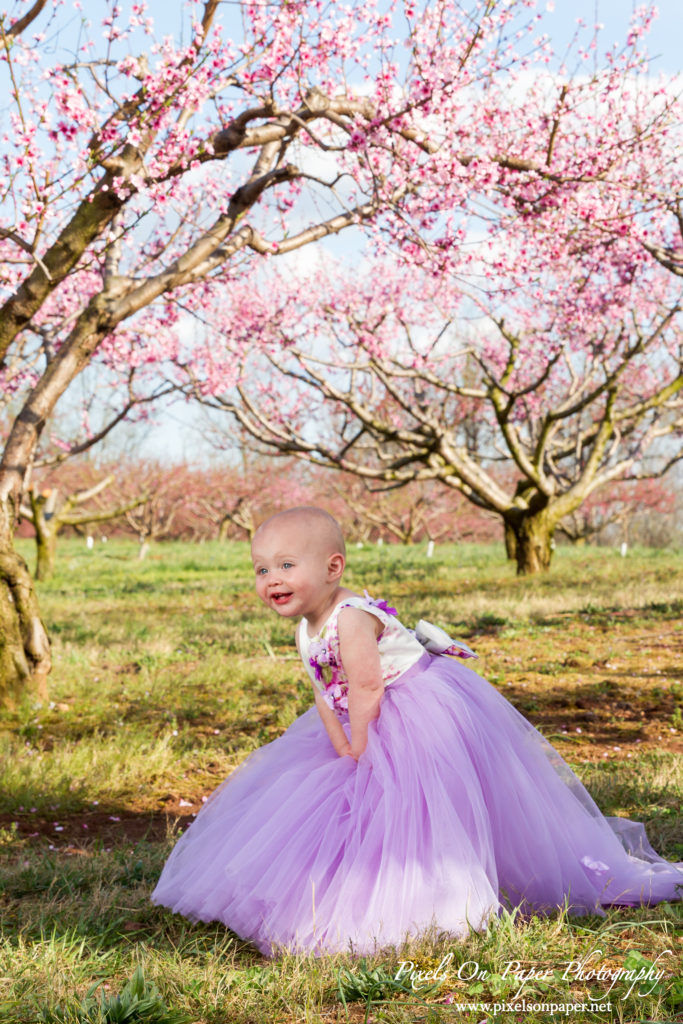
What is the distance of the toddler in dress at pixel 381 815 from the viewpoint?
105 inches

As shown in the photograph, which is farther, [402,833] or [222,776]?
[222,776]

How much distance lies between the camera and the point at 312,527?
2.88 metres

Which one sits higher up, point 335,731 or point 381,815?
point 335,731

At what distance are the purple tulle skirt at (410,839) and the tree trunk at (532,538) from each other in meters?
11.6

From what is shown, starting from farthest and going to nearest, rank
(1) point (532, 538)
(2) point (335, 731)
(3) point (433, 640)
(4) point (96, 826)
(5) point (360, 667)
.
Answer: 1. (1) point (532, 538)
2. (4) point (96, 826)
3. (3) point (433, 640)
4. (2) point (335, 731)
5. (5) point (360, 667)

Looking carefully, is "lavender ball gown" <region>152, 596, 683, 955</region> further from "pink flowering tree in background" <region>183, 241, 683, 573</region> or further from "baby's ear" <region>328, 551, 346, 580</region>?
"pink flowering tree in background" <region>183, 241, 683, 573</region>

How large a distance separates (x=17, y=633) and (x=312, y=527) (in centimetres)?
402

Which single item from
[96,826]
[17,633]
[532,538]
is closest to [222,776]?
[96,826]

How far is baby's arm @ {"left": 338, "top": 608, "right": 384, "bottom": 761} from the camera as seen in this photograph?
9.23ft

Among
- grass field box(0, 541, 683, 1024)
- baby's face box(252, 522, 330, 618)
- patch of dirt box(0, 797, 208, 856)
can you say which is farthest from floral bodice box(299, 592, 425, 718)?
patch of dirt box(0, 797, 208, 856)

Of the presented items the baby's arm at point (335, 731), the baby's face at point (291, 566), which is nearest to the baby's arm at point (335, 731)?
the baby's arm at point (335, 731)

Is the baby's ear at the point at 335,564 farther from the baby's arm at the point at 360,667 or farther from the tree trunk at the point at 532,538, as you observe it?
the tree trunk at the point at 532,538

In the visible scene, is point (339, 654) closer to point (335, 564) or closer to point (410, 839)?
point (335, 564)

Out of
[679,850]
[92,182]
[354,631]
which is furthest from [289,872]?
[92,182]
